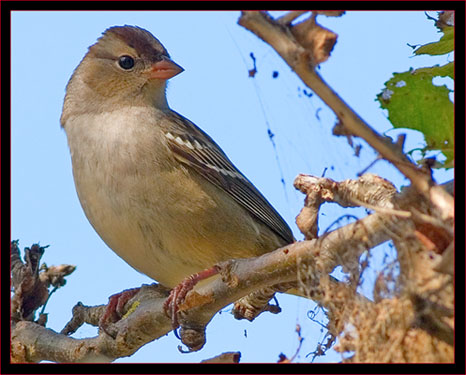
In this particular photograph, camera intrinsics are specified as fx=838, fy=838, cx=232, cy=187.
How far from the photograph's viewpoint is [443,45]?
14.1ft

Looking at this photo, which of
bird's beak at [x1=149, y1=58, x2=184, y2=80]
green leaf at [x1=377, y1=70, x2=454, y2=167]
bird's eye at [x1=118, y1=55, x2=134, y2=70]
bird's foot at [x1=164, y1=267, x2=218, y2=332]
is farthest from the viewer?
bird's eye at [x1=118, y1=55, x2=134, y2=70]

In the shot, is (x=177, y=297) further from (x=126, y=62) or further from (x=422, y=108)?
(x=126, y=62)

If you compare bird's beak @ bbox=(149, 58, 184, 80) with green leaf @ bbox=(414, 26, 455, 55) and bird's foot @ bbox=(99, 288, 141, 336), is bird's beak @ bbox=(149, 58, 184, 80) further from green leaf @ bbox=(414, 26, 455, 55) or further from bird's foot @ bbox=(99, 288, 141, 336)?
green leaf @ bbox=(414, 26, 455, 55)

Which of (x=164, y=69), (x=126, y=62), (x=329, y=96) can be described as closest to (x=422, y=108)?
Answer: (x=329, y=96)

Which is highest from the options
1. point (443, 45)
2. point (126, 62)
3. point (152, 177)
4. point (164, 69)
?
point (126, 62)

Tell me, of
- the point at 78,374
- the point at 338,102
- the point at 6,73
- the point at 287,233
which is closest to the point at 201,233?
the point at 287,233

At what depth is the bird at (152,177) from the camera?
5.45 m

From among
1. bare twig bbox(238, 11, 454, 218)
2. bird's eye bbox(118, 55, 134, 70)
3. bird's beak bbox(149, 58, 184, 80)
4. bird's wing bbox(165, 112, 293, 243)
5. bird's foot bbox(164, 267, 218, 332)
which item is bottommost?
bird's foot bbox(164, 267, 218, 332)

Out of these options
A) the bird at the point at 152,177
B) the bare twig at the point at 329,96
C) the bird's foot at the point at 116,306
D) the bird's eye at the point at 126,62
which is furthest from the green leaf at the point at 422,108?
the bird's eye at the point at 126,62

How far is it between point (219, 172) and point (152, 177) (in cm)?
75

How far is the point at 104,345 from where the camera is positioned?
4961 millimetres

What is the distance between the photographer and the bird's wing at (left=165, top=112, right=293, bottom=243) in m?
5.98

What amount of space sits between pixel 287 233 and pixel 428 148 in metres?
2.60

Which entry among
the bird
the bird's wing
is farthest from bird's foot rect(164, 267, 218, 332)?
the bird's wing
